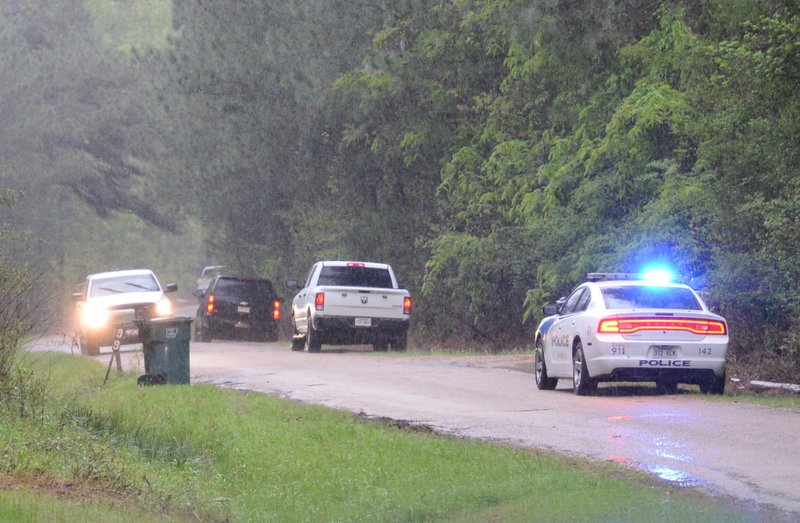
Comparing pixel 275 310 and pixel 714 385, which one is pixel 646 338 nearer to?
pixel 714 385

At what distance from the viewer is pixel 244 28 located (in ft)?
140

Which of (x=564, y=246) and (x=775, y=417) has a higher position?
(x=564, y=246)

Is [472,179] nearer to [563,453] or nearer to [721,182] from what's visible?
[721,182]

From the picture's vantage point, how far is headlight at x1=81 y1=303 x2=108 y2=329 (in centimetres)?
3153

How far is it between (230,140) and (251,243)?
5.46 meters

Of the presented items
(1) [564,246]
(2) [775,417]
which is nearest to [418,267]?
(1) [564,246]

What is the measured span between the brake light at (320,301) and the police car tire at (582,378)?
12334 millimetres

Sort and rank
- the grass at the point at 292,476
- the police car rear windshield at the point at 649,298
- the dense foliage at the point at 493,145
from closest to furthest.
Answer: the grass at the point at 292,476
the police car rear windshield at the point at 649,298
the dense foliage at the point at 493,145

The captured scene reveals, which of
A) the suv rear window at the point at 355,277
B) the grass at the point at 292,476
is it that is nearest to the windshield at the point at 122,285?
the suv rear window at the point at 355,277

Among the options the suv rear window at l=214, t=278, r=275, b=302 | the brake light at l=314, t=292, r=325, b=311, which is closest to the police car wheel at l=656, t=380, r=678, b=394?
the brake light at l=314, t=292, r=325, b=311

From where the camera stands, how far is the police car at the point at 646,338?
55.2 feet

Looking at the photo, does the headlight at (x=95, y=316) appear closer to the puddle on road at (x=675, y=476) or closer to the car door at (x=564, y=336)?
the car door at (x=564, y=336)

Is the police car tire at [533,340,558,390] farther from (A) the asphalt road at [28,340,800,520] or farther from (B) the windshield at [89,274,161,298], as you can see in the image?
(B) the windshield at [89,274,161,298]

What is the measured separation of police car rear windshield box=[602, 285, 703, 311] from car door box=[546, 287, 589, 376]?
57 cm
